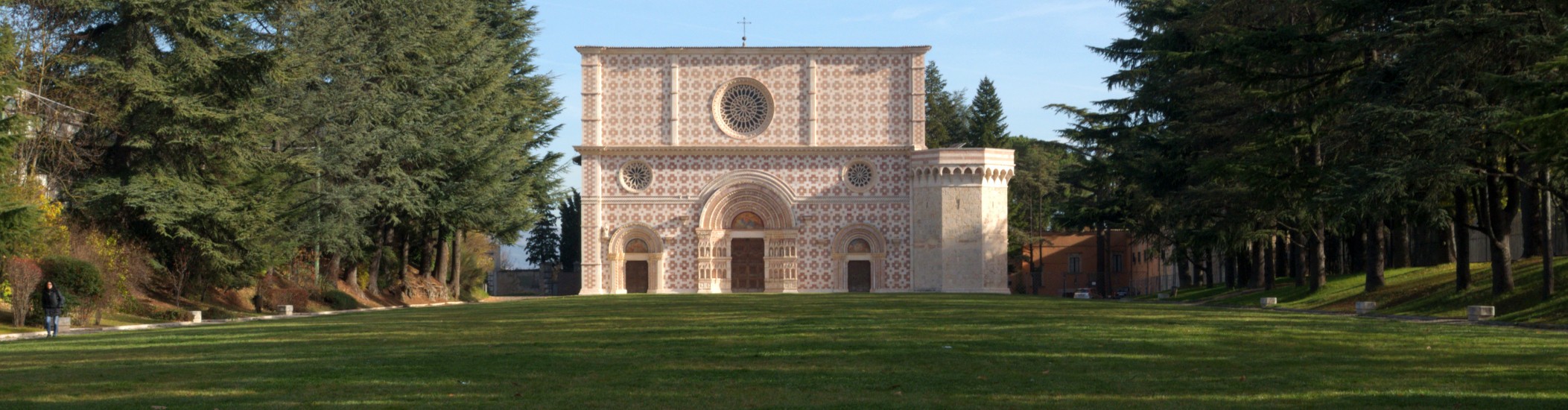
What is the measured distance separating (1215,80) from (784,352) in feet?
64.2

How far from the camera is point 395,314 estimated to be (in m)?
26.9

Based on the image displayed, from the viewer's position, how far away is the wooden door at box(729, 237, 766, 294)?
2047 inches

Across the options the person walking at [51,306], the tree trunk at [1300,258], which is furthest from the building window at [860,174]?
the person walking at [51,306]

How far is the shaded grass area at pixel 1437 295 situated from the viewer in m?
19.7

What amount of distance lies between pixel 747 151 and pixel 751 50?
359cm

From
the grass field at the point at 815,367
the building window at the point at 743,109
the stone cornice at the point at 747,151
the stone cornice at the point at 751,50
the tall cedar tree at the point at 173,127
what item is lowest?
the grass field at the point at 815,367

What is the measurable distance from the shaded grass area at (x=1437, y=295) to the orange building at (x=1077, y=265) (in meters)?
30.9

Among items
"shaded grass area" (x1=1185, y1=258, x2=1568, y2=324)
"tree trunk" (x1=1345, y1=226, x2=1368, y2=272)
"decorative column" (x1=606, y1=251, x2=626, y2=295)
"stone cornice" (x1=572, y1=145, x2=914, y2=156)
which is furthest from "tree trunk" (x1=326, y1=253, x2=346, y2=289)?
"tree trunk" (x1=1345, y1=226, x2=1368, y2=272)

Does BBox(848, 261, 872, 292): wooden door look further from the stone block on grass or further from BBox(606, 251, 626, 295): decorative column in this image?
the stone block on grass

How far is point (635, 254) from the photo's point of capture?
51406 millimetres

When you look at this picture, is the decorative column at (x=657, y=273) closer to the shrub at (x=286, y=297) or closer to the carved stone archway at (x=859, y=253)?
the carved stone archway at (x=859, y=253)

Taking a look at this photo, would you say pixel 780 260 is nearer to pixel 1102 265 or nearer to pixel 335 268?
pixel 1102 265

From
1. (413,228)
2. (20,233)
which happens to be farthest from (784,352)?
(413,228)

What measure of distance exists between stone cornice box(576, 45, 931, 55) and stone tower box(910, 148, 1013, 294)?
375cm
